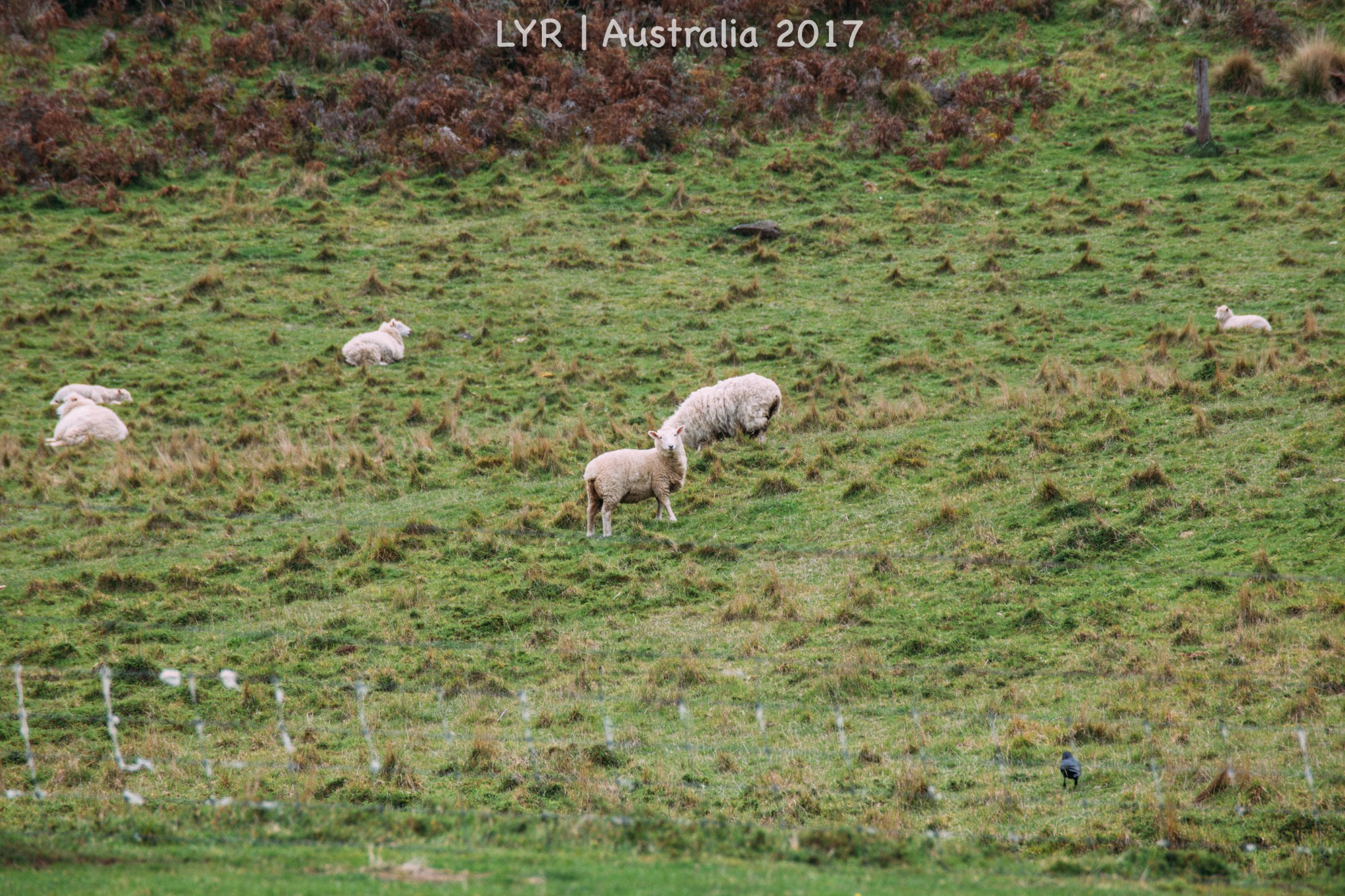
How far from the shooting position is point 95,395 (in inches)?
875

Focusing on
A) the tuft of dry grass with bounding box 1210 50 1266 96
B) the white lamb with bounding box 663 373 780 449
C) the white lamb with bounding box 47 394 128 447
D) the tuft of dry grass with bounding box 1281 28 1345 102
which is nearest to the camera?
the white lamb with bounding box 663 373 780 449

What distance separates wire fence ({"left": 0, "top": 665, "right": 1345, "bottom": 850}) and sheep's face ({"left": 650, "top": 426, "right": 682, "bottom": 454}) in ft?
17.2

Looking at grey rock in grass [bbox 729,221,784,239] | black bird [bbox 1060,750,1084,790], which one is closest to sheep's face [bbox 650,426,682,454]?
black bird [bbox 1060,750,1084,790]

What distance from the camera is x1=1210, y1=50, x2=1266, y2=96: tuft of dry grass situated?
33406 mm

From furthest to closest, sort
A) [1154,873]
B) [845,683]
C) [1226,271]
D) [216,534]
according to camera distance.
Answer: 1. [1226,271]
2. [216,534]
3. [845,683]
4. [1154,873]

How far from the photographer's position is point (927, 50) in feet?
123

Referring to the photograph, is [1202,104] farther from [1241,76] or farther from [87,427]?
[87,427]

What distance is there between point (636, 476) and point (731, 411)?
334 centimetres

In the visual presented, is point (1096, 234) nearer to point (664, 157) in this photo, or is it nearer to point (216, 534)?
point (664, 157)

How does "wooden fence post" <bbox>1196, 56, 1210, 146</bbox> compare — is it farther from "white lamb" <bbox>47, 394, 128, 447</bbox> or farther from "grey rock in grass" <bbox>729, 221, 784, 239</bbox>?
"white lamb" <bbox>47, 394, 128, 447</bbox>

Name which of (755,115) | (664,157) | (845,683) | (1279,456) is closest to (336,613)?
(845,683)

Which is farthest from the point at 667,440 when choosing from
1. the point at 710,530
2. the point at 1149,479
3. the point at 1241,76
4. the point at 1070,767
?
the point at 1241,76

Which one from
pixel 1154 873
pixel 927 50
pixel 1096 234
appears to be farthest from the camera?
pixel 927 50

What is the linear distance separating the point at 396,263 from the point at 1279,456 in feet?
70.4
